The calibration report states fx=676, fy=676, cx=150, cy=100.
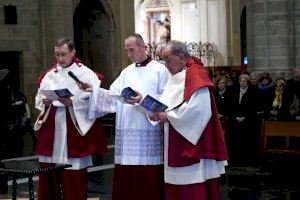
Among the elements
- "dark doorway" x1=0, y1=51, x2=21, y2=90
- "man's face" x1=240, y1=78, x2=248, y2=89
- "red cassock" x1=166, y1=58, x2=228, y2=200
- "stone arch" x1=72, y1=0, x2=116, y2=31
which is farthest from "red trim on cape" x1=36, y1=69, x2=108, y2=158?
"stone arch" x1=72, y1=0, x2=116, y2=31

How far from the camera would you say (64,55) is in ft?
23.5

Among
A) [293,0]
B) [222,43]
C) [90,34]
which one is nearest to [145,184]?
[293,0]

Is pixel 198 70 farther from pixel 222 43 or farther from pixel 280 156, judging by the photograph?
pixel 222 43

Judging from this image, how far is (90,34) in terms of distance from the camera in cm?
2228

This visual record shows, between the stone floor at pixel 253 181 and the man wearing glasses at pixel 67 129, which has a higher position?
the man wearing glasses at pixel 67 129

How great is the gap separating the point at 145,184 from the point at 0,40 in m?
11.9

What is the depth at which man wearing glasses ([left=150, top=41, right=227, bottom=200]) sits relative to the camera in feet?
20.2

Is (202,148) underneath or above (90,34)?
underneath

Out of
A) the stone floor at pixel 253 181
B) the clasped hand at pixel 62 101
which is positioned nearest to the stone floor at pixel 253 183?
the stone floor at pixel 253 181

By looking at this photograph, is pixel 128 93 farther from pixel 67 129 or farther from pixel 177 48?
pixel 67 129

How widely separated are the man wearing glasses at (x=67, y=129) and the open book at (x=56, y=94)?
0.21 feet

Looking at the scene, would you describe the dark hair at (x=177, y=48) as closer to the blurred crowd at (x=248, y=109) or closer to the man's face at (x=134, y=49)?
the man's face at (x=134, y=49)

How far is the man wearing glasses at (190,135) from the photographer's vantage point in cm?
616

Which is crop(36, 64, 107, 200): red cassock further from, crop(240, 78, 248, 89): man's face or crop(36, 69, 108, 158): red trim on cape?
crop(240, 78, 248, 89): man's face
